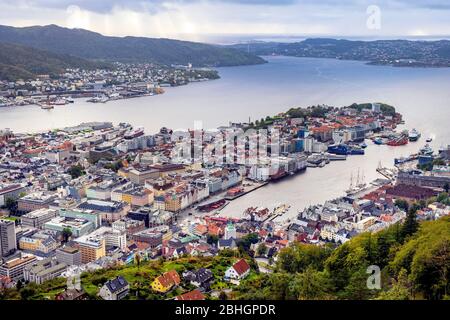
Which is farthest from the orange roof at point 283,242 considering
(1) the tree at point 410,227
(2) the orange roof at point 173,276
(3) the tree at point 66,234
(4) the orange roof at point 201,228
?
(3) the tree at point 66,234

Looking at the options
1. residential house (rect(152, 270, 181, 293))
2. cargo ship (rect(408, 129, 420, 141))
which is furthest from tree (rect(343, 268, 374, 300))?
cargo ship (rect(408, 129, 420, 141))

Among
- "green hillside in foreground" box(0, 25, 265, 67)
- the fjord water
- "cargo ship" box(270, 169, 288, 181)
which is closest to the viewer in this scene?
the fjord water

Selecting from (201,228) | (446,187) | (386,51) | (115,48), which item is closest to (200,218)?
(201,228)

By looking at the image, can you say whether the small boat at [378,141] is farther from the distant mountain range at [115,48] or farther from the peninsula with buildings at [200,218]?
the distant mountain range at [115,48]

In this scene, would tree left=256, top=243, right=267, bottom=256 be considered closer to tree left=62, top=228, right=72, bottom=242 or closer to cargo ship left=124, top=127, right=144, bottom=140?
tree left=62, top=228, right=72, bottom=242
